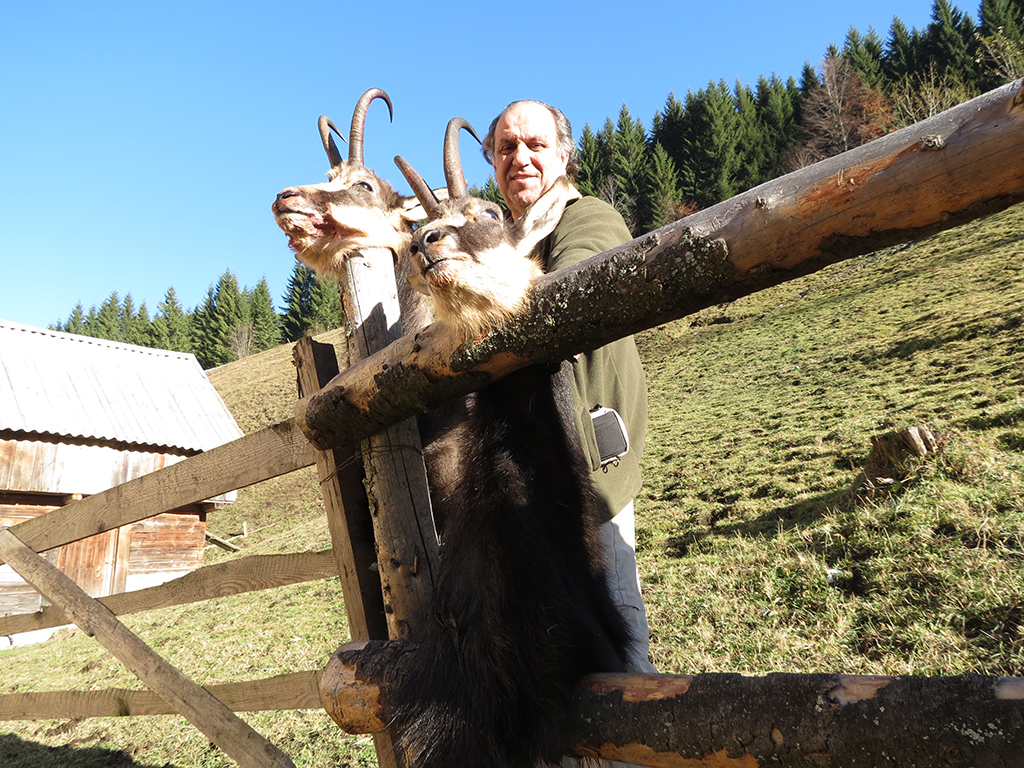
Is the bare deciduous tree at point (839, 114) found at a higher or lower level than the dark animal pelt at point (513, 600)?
higher

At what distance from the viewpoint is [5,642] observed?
1144cm

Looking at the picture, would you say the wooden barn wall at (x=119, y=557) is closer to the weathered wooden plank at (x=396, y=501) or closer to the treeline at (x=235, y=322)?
the weathered wooden plank at (x=396, y=501)

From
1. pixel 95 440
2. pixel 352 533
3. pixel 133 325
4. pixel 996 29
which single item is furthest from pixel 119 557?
pixel 133 325

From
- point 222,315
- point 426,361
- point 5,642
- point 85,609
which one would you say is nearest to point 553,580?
point 426,361

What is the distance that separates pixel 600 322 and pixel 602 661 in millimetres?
1053

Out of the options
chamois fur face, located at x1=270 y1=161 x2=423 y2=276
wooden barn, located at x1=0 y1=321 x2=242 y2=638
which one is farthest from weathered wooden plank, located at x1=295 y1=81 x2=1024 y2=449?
wooden barn, located at x1=0 y1=321 x2=242 y2=638

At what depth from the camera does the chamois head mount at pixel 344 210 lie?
339cm

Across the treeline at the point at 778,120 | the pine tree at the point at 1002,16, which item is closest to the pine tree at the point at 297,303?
the treeline at the point at 778,120

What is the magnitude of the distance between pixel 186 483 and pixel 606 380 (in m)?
1.87

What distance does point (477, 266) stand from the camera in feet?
5.67

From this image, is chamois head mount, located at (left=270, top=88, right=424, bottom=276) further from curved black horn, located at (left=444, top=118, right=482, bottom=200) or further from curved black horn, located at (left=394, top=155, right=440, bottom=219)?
curved black horn, located at (left=444, top=118, right=482, bottom=200)

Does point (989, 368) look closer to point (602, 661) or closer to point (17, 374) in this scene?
point (602, 661)

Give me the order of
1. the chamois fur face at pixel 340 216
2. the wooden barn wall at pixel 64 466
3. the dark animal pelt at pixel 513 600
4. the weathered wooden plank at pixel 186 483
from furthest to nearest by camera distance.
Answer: the wooden barn wall at pixel 64 466, the chamois fur face at pixel 340 216, the weathered wooden plank at pixel 186 483, the dark animal pelt at pixel 513 600

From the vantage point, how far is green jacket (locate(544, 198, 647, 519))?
7.80 ft
